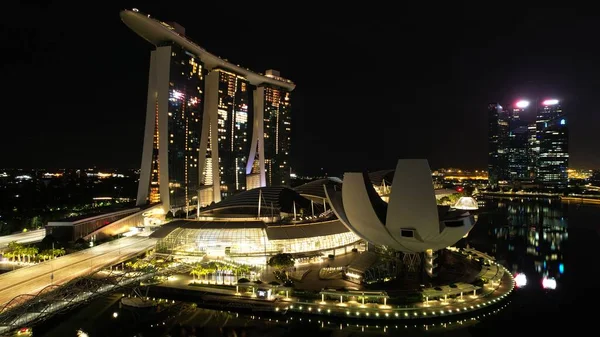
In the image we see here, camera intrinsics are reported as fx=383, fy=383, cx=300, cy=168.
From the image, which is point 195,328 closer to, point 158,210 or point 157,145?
point 158,210

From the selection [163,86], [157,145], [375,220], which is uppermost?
[163,86]

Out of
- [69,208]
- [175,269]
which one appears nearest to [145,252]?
[175,269]

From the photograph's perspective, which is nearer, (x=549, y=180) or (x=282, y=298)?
(x=282, y=298)

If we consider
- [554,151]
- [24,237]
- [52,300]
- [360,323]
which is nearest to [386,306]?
[360,323]

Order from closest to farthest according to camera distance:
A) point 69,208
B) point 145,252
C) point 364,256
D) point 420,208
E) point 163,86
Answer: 1. point 420,208
2. point 364,256
3. point 145,252
4. point 163,86
5. point 69,208

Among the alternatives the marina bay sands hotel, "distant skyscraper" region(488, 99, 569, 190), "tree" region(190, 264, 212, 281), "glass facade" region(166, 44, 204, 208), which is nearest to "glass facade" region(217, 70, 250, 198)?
the marina bay sands hotel

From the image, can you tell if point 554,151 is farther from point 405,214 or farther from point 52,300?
point 52,300

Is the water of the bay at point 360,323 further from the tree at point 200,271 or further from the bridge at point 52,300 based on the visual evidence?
the tree at point 200,271
